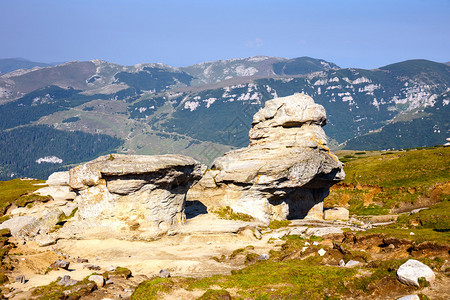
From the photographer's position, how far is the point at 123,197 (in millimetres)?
38812

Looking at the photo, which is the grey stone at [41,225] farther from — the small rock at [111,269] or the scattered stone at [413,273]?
the scattered stone at [413,273]

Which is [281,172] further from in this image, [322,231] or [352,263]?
[352,263]

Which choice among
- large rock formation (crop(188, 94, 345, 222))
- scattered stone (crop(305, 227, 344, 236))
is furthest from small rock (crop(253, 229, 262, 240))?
large rock formation (crop(188, 94, 345, 222))

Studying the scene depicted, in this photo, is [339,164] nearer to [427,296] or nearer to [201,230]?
[201,230]

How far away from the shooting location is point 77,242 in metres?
36.9

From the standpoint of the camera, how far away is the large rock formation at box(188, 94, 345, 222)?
46875mm

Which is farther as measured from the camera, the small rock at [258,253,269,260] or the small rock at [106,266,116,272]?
the small rock at [258,253,269,260]

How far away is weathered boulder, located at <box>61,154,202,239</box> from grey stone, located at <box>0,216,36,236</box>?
4.66 metres

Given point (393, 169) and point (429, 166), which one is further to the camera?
point (393, 169)

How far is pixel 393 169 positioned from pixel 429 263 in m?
63.2

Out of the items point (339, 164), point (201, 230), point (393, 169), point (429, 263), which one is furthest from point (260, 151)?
point (393, 169)

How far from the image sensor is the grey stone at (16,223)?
123ft

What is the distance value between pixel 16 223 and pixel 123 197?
41.4 feet

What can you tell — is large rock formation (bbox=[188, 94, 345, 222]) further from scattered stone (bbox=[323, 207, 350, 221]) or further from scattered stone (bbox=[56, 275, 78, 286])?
scattered stone (bbox=[56, 275, 78, 286])
